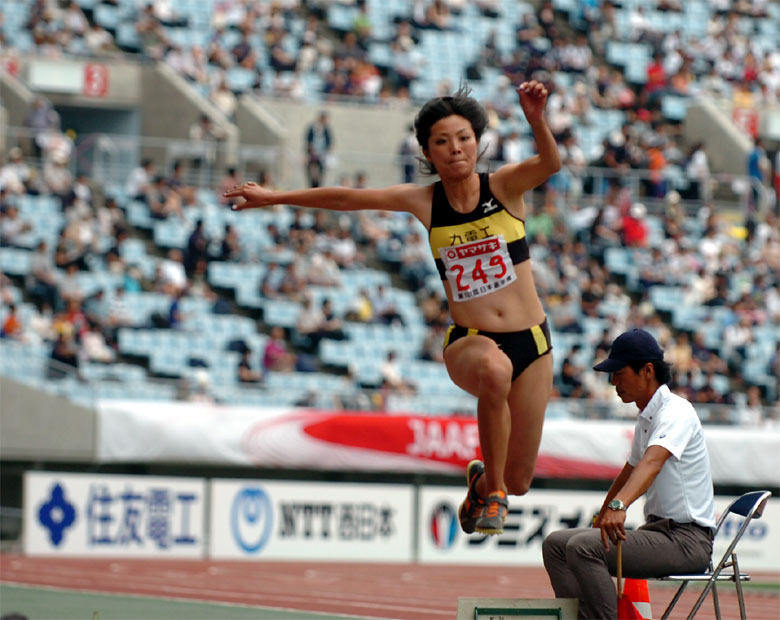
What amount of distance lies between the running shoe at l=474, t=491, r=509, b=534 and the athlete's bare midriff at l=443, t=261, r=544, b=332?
78cm

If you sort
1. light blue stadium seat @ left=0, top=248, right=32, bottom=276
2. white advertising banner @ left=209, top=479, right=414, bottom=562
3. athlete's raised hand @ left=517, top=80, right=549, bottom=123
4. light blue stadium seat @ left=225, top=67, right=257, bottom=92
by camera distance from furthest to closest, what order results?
light blue stadium seat @ left=225, top=67, right=257, bottom=92
light blue stadium seat @ left=0, top=248, right=32, bottom=276
white advertising banner @ left=209, top=479, right=414, bottom=562
athlete's raised hand @ left=517, top=80, right=549, bottom=123

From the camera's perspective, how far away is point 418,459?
19.6 meters

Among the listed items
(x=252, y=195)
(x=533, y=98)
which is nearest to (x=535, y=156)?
(x=533, y=98)

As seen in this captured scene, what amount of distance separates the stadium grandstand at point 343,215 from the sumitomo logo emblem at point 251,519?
0.83 metres

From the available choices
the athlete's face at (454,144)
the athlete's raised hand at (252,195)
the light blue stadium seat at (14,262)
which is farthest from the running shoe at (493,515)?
the light blue stadium seat at (14,262)

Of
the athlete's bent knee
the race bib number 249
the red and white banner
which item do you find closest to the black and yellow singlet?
the race bib number 249

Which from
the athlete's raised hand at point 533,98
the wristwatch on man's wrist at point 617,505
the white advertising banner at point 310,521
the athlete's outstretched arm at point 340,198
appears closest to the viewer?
the wristwatch on man's wrist at point 617,505

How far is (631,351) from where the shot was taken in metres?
7.55

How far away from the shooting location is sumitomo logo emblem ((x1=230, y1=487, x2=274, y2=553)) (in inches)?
745

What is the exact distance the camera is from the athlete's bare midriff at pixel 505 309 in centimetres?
790

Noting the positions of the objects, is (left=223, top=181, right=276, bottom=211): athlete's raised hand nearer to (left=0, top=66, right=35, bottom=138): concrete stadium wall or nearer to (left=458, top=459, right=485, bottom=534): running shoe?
(left=458, top=459, right=485, bottom=534): running shoe

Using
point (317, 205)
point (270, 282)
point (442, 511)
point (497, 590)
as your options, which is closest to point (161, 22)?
point (270, 282)

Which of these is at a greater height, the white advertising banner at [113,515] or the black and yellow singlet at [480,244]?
the black and yellow singlet at [480,244]

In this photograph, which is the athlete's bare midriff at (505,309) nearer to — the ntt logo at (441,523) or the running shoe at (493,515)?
the running shoe at (493,515)
